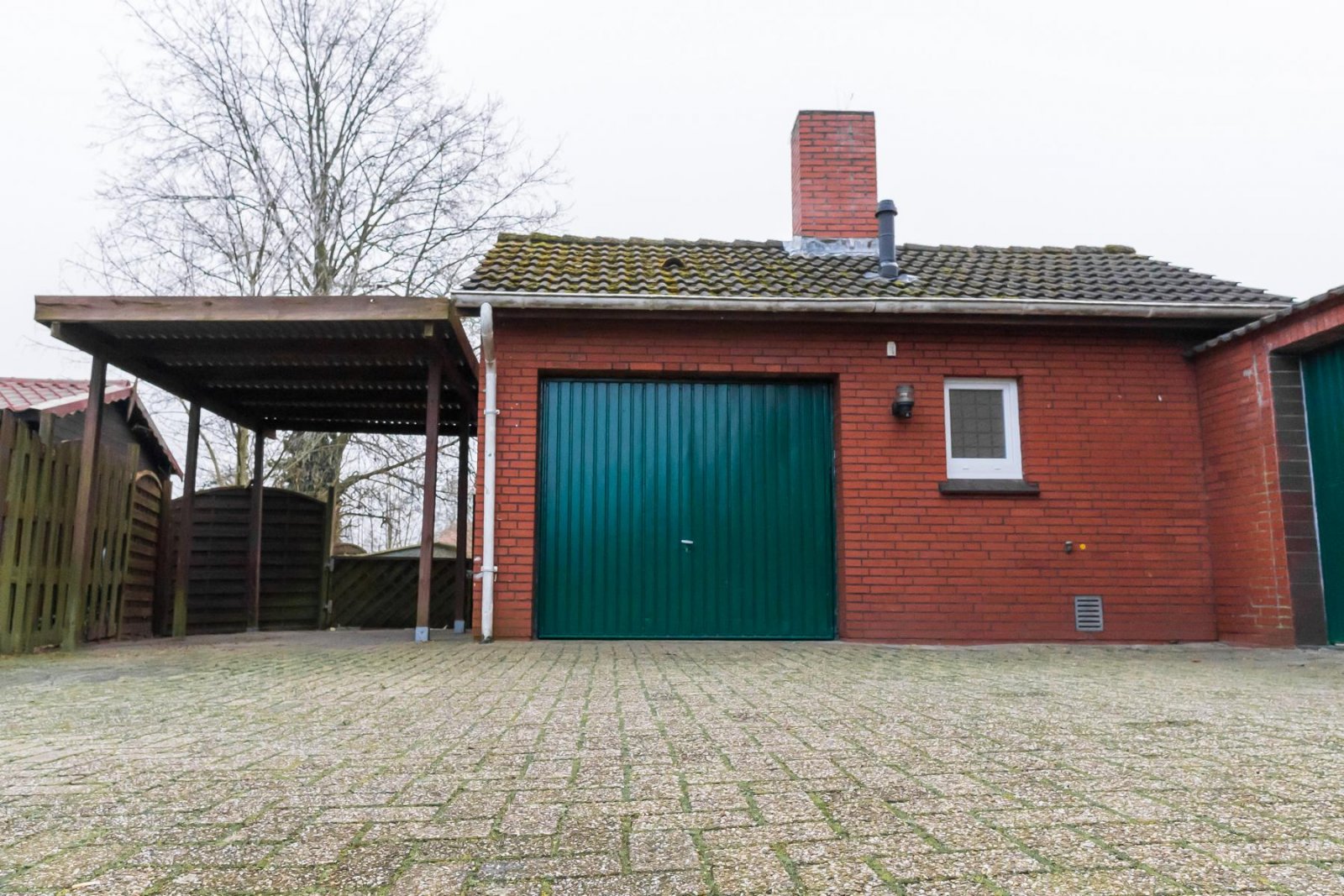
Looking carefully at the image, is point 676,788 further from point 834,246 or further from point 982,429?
point 834,246

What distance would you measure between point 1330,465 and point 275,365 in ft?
31.0

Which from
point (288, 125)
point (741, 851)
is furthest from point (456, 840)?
point (288, 125)

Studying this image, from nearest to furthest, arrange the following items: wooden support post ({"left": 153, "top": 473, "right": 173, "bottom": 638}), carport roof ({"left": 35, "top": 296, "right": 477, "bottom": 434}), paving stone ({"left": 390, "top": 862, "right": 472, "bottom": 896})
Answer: paving stone ({"left": 390, "top": 862, "right": 472, "bottom": 896}) → carport roof ({"left": 35, "top": 296, "right": 477, "bottom": 434}) → wooden support post ({"left": 153, "top": 473, "right": 173, "bottom": 638})

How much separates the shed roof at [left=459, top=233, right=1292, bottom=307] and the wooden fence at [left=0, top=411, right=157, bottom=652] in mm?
3785

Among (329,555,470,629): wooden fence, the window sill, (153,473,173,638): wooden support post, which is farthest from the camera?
(329,555,470,629): wooden fence

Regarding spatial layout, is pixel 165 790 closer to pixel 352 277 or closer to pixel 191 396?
pixel 191 396

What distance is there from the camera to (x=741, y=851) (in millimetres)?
2049

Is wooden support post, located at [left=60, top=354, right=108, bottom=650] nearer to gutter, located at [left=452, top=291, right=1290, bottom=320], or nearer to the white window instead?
gutter, located at [left=452, top=291, right=1290, bottom=320]

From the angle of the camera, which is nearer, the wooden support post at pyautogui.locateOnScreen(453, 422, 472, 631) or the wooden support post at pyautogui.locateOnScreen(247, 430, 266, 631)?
the wooden support post at pyautogui.locateOnScreen(453, 422, 472, 631)

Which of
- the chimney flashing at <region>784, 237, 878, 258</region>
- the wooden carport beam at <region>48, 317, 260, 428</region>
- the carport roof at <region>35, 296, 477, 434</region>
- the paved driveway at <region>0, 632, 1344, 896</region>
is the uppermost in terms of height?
the chimney flashing at <region>784, 237, 878, 258</region>

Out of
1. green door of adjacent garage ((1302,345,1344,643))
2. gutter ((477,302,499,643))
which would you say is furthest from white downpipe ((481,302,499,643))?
green door of adjacent garage ((1302,345,1344,643))

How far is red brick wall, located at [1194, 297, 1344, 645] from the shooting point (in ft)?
23.7

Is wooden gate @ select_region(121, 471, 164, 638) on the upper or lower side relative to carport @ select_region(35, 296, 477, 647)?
lower

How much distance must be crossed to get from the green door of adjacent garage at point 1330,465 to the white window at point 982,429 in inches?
88.0
